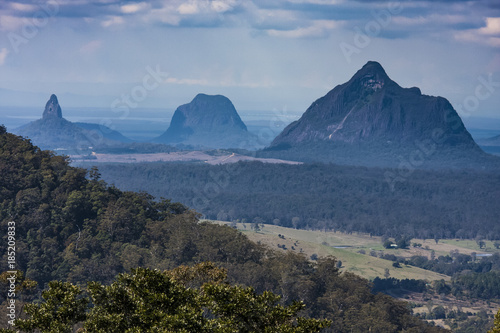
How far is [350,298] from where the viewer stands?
55125 millimetres

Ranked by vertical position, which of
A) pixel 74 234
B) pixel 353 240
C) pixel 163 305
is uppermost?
pixel 163 305

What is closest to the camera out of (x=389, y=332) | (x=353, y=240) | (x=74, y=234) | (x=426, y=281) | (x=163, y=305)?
(x=163, y=305)

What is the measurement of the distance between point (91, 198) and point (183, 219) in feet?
32.9

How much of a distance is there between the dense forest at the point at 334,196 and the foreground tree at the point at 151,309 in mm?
115772

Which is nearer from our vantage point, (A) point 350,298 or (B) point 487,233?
(A) point 350,298

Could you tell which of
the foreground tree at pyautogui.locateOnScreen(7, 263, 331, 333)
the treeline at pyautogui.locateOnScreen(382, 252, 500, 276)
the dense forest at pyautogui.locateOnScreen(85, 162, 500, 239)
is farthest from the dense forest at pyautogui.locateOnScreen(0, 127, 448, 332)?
the dense forest at pyautogui.locateOnScreen(85, 162, 500, 239)

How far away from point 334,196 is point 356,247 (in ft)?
172

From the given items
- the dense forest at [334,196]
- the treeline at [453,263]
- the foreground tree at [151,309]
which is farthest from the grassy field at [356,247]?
the foreground tree at [151,309]

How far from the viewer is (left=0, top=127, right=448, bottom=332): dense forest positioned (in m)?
55.2

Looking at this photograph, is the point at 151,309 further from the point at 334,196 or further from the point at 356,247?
the point at 334,196

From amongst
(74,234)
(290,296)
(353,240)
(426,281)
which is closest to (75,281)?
(74,234)

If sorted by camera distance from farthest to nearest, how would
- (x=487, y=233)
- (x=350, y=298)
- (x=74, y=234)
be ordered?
(x=487, y=233), (x=74, y=234), (x=350, y=298)

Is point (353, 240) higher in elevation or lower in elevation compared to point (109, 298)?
lower

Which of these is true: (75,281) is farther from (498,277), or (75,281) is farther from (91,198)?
(498,277)
